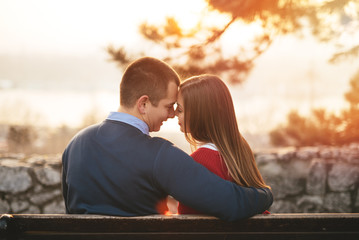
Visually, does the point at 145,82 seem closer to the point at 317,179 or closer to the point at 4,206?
the point at 4,206

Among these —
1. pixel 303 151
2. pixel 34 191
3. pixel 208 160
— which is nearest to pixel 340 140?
pixel 303 151

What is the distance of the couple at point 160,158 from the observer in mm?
1618

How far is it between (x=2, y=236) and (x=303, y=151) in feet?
14.6

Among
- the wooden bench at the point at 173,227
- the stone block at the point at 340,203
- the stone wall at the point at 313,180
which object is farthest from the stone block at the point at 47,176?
the stone block at the point at 340,203

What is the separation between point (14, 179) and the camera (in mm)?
4629

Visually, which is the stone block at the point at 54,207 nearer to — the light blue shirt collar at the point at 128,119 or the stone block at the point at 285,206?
the stone block at the point at 285,206

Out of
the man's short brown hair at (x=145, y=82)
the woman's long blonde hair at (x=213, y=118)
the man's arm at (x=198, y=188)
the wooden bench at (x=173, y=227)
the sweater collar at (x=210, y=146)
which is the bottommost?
the wooden bench at (x=173, y=227)

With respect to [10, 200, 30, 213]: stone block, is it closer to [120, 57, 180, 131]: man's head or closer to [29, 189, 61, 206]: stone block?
[29, 189, 61, 206]: stone block

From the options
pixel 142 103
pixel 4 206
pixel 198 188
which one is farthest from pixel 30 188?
pixel 198 188

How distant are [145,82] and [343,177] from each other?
381 centimetres

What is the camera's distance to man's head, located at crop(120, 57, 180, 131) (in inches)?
81.2

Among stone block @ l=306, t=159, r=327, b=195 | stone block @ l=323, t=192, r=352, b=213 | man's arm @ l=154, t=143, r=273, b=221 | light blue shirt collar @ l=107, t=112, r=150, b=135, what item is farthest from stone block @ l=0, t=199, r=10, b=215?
stone block @ l=323, t=192, r=352, b=213

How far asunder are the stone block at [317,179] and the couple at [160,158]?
3197mm

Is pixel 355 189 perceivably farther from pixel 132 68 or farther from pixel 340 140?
pixel 132 68
